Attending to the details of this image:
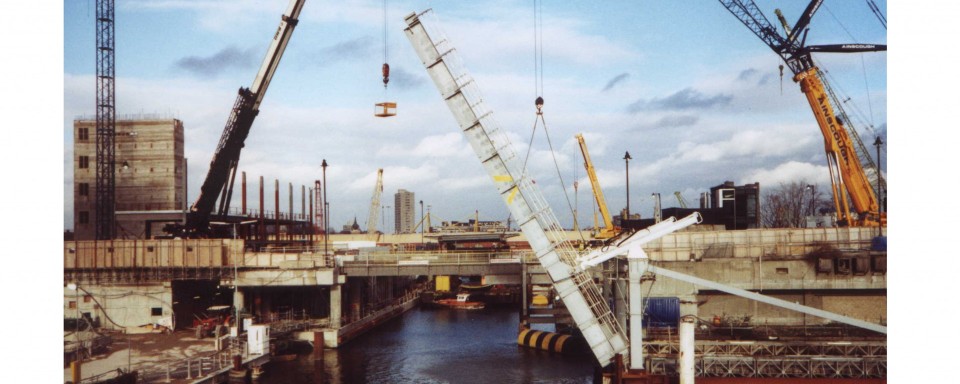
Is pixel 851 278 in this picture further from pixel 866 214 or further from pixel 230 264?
pixel 230 264

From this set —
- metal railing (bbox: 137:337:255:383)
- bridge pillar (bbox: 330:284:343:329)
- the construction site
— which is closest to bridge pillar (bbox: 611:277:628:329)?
the construction site

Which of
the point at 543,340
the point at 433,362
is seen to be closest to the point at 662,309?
the point at 543,340

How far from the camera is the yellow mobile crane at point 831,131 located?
1705 inches

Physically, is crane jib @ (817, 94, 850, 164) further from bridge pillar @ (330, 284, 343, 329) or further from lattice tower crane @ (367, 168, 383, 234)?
lattice tower crane @ (367, 168, 383, 234)

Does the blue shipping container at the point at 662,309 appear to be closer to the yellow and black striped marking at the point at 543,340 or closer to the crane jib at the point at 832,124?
the yellow and black striped marking at the point at 543,340

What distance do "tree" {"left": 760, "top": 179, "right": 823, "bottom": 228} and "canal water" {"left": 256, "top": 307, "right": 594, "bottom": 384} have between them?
32603 mm

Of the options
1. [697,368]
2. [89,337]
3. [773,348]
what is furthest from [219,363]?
[773,348]

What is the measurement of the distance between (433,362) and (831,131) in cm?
2842

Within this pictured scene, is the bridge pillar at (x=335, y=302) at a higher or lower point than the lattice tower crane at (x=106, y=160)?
lower

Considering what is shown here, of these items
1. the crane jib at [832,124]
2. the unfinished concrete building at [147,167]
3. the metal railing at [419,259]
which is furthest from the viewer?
the unfinished concrete building at [147,167]

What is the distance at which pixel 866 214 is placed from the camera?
142 ft

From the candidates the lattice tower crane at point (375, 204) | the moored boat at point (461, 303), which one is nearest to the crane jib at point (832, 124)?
the moored boat at point (461, 303)

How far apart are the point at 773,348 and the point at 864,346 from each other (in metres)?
3.43

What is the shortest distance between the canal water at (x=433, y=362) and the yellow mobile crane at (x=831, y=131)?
19.5 metres
